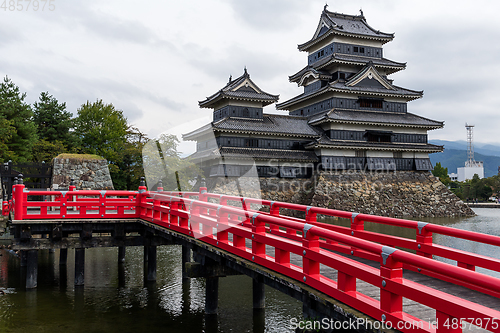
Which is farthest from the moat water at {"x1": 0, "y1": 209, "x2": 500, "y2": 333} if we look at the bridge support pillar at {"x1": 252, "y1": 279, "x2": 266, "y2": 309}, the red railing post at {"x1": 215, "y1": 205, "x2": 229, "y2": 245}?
the red railing post at {"x1": 215, "y1": 205, "x2": 229, "y2": 245}

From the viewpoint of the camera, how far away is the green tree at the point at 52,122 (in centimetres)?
4401

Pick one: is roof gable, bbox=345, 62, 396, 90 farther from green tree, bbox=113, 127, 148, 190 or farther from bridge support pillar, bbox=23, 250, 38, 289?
bridge support pillar, bbox=23, 250, 38, 289

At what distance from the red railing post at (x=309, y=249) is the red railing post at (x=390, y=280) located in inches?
57.0

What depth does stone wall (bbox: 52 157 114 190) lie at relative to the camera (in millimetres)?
29859

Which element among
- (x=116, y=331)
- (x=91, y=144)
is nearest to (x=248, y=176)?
(x=91, y=144)

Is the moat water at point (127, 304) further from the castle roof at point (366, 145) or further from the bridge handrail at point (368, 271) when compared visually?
the castle roof at point (366, 145)

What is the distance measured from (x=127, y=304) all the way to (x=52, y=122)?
38990 mm

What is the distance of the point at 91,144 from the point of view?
4581 cm

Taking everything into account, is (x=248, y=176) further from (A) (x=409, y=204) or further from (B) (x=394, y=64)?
(B) (x=394, y=64)

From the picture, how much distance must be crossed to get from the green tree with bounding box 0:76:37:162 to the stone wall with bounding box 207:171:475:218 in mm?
17575

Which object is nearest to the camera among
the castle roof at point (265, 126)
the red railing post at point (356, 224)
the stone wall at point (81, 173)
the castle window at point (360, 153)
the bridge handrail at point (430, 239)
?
the bridge handrail at point (430, 239)

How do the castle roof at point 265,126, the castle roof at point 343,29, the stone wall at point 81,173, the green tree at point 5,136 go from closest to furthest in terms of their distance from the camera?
the stone wall at point 81,173 → the green tree at point 5,136 → the castle roof at point 265,126 → the castle roof at point 343,29

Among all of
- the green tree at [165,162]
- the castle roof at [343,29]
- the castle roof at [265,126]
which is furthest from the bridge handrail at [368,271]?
the castle roof at [343,29]

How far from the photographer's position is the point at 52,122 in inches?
1789
